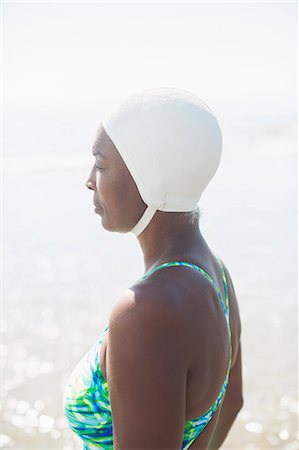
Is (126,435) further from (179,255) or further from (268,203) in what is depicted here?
(268,203)

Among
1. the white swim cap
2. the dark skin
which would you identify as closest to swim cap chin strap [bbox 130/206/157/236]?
the white swim cap

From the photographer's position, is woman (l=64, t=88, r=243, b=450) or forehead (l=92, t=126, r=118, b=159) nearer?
woman (l=64, t=88, r=243, b=450)

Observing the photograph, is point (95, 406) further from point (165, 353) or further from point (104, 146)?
point (104, 146)

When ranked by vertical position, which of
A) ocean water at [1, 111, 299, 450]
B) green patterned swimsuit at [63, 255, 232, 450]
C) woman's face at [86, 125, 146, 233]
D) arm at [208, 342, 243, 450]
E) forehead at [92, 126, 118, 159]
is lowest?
ocean water at [1, 111, 299, 450]

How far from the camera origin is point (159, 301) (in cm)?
185

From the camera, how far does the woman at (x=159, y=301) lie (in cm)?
184

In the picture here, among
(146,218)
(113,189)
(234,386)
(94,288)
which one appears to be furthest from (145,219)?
(94,288)

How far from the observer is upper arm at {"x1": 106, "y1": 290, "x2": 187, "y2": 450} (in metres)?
1.82

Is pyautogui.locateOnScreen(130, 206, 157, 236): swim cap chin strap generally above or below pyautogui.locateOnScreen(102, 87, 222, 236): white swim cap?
below

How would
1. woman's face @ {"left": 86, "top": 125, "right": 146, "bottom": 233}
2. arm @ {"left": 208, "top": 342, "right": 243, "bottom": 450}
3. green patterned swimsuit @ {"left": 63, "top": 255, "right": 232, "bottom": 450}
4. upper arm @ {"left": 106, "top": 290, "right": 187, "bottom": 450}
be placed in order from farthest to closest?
arm @ {"left": 208, "top": 342, "right": 243, "bottom": 450} < woman's face @ {"left": 86, "top": 125, "right": 146, "bottom": 233} < green patterned swimsuit @ {"left": 63, "top": 255, "right": 232, "bottom": 450} < upper arm @ {"left": 106, "top": 290, "right": 187, "bottom": 450}

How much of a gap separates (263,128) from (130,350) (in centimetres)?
2313

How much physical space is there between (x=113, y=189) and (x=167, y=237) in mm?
252

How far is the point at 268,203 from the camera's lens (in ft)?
35.3

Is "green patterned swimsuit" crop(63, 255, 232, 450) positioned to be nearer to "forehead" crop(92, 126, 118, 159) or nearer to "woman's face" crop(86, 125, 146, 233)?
"woman's face" crop(86, 125, 146, 233)
